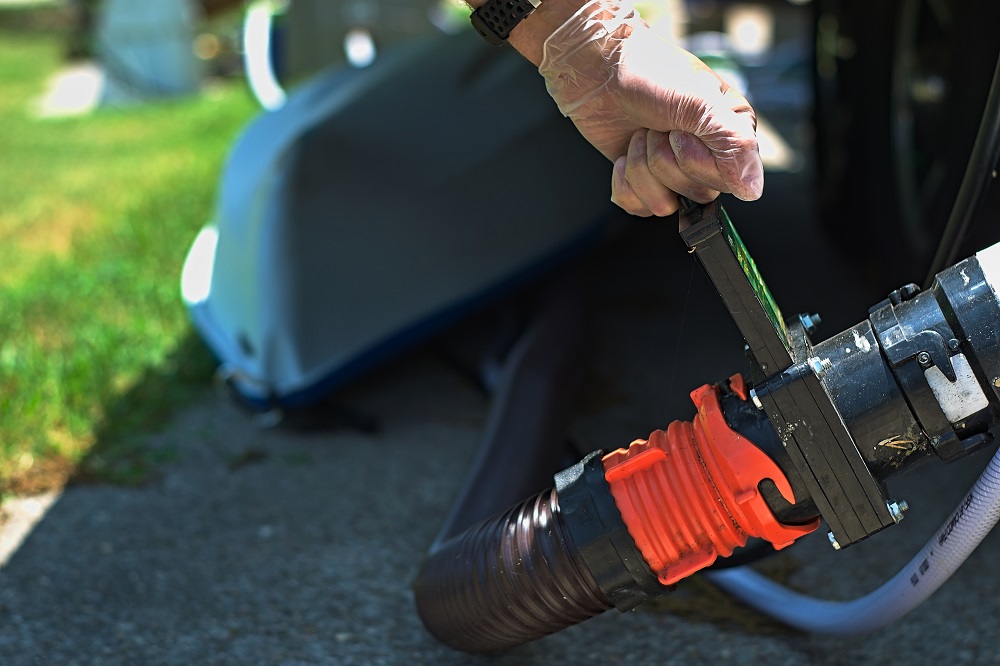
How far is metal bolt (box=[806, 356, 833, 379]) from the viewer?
1.28m

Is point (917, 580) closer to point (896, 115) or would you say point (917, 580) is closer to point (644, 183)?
point (644, 183)

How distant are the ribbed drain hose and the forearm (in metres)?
0.67

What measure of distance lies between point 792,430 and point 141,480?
178cm

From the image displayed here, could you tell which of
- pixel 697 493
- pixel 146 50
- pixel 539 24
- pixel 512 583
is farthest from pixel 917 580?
pixel 146 50

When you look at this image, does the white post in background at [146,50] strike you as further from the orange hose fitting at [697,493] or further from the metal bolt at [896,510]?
the metal bolt at [896,510]

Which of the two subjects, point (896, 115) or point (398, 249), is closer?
point (398, 249)

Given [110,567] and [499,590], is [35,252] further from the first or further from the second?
[499,590]

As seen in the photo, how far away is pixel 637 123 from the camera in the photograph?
136 centimetres

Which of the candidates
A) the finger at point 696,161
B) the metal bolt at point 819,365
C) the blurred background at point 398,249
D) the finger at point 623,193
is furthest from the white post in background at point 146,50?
the metal bolt at point 819,365

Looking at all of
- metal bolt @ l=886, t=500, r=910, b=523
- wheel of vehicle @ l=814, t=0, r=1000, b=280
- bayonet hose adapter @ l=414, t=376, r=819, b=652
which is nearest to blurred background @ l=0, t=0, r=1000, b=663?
wheel of vehicle @ l=814, t=0, r=1000, b=280

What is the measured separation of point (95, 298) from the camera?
12.6ft

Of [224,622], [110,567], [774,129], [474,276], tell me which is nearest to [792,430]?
[224,622]

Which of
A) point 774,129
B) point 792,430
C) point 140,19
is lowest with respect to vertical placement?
point 774,129

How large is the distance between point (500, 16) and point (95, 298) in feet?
9.81
